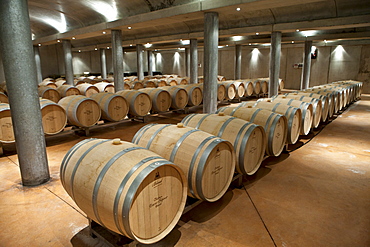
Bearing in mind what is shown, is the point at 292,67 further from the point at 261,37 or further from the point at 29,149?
the point at 29,149

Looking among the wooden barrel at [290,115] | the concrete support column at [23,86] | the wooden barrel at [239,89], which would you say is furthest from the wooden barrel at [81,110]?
the wooden barrel at [239,89]

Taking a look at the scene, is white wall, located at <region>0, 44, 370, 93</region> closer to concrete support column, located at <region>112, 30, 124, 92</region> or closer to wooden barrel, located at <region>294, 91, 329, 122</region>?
concrete support column, located at <region>112, 30, 124, 92</region>

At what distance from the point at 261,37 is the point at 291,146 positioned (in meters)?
10.8

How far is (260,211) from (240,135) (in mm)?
1065

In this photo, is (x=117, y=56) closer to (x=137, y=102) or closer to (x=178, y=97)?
(x=178, y=97)

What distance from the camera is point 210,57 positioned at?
8.04m

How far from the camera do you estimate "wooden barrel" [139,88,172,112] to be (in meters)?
8.70

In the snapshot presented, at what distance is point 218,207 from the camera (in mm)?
3477

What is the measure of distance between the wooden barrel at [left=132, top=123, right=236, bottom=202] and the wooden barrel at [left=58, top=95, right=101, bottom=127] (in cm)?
384

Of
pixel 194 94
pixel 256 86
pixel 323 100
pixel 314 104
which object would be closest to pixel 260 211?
pixel 314 104

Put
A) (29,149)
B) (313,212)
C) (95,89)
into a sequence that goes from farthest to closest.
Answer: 1. (95,89)
2. (29,149)
3. (313,212)

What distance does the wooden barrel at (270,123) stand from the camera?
4.51 meters

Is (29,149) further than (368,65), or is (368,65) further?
(368,65)

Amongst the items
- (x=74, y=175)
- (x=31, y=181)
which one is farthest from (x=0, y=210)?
(x=74, y=175)
